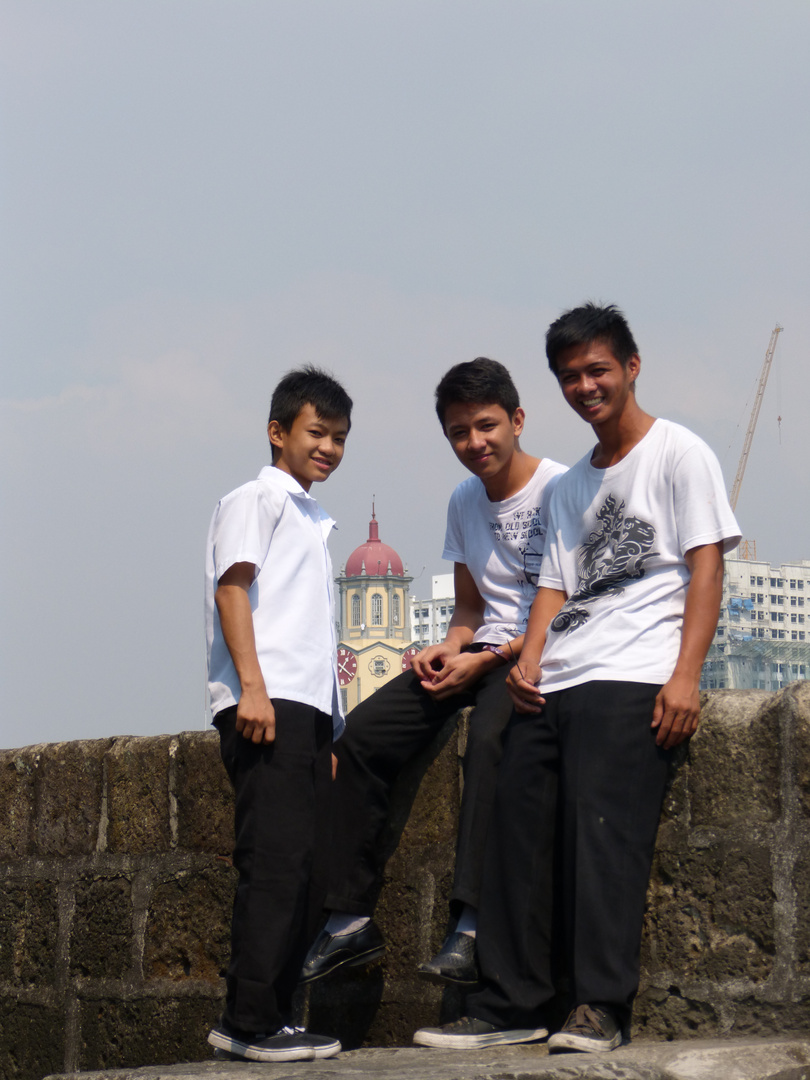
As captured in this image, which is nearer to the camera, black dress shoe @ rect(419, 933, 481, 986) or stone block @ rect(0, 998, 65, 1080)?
black dress shoe @ rect(419, 933, 481, 986)

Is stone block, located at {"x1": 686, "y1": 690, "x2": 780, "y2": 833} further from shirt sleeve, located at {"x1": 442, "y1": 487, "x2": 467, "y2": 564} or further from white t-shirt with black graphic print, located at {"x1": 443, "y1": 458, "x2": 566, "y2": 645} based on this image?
shirt sleeve, located at {"x1": 442, "y1": 487, "x2": 467, "y2": 564}

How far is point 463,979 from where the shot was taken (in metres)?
2.62

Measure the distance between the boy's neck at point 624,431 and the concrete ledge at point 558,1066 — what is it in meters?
1.27

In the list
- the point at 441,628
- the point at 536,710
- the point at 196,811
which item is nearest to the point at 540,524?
the point at 536,710

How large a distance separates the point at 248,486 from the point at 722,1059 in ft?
5.15

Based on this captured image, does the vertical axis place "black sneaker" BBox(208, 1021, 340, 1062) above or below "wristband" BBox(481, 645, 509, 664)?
below

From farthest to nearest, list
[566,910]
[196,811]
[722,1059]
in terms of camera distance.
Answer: [196,811] → [566,910] → [722,1059]

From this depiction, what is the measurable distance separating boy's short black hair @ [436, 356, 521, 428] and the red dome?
345 feet

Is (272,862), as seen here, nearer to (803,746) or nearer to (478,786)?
(478,786)

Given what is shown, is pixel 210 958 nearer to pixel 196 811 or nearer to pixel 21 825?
pixel 196 811

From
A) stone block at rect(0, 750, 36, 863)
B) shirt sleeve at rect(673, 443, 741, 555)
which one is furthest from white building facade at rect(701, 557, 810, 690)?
shirt sleeve at rect(673, 443, 741, 555)

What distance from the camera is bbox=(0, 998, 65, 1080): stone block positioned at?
344cm

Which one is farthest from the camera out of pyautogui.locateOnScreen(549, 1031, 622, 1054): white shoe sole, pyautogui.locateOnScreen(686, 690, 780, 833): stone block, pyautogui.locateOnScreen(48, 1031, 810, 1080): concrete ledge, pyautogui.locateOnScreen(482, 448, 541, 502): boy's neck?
pyautogui.locateOnScreen(482, 448, 541, 502): boy's neck

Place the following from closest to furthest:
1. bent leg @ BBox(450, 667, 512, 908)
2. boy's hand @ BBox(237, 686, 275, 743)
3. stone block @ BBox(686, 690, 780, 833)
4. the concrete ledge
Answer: the concrete ledge
stone block @ BBox(686, 690, 780, 833)
boy's hand @ BBox(237, 686, 275, 743)
bent leg @ BBox(450, 667, 512, 908)
